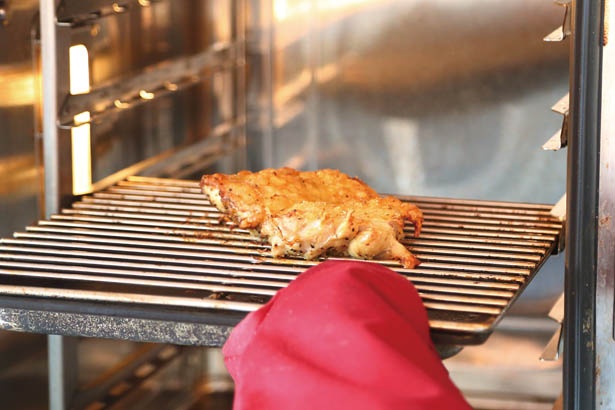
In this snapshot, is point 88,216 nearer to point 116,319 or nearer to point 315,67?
point 116,319

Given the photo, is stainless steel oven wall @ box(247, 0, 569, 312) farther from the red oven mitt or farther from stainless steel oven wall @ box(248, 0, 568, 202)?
the red oven mitt

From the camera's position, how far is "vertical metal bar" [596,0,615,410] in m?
1.37

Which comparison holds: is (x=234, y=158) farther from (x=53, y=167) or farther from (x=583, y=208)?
(x=583, y=208)

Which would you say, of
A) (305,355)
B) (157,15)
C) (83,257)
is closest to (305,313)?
(305,355)

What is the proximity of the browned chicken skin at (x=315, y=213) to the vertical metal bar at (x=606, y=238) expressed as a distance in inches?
14.2

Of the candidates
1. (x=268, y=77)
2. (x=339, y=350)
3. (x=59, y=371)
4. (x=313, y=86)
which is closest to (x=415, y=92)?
(x=313, y=86)

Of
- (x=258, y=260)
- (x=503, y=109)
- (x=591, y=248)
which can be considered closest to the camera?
(x=591, y=248)

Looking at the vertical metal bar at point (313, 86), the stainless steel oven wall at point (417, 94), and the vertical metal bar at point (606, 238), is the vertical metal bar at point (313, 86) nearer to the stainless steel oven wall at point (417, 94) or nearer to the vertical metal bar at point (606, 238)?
the stainless steel oven wall at point (417, 94)

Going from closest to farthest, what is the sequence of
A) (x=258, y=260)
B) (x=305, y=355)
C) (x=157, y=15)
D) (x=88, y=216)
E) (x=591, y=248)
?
1. (x=305, y=355)
2. (x=591, y=248)
3. (x=258, y=260)
4. (x=88, y=216)
5. (x=157, y=15)

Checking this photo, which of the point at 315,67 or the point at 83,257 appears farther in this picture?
the point at 315,67

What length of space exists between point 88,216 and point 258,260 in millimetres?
523

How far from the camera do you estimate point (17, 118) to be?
205 centimetres

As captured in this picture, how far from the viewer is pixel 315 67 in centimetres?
304

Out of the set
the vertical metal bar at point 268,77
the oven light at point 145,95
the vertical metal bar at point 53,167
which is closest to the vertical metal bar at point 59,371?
the vertical metal bar at point 53,167
